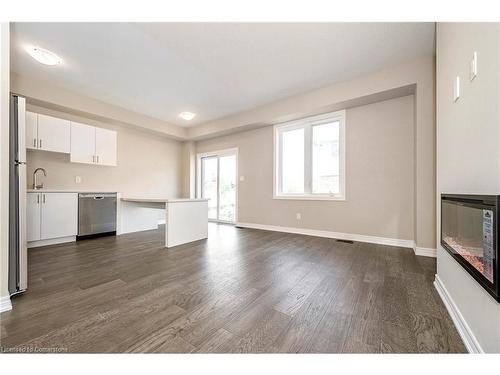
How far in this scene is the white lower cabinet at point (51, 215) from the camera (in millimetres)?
2979

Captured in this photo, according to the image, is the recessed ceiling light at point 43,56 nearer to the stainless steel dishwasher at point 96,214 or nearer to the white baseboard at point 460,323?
the stainless steel dishwasher at point 96,214

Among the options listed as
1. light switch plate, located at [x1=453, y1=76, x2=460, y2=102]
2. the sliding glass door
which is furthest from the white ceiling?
the sliding glass door

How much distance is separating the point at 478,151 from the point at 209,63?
2.98 metres

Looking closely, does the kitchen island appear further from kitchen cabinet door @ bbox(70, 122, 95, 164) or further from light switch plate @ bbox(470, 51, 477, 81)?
light switch plate @ bbox(470, 51, 477, 81)

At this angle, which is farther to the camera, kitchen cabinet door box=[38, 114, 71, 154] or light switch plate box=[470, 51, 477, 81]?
kitchen cabinet door box=[38, 114, 71, 154]

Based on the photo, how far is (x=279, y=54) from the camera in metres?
2.59

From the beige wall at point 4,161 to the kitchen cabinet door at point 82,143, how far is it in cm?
258

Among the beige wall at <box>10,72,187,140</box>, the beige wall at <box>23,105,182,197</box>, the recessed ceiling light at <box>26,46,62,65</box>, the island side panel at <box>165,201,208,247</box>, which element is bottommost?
the island side panel at <box>165,201,208,247</box>

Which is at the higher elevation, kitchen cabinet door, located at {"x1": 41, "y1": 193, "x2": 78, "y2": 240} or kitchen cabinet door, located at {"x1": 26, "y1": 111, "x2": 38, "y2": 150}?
kitchen cabinet door, located at {"x1": 26, "y1": 111, "x2": 38, "y2": 150}

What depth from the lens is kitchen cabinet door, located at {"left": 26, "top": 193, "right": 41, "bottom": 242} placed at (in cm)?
295

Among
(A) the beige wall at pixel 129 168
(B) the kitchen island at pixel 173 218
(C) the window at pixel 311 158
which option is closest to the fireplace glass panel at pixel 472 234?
(C) the window at pixel 311 158

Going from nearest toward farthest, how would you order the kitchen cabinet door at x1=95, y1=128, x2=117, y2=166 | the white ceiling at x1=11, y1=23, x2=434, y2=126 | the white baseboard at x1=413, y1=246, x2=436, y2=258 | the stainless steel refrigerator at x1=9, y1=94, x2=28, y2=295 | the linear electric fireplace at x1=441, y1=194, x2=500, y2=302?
the linear electric fireplace at x1=441, y1=194, x2=500, y2=302, the stainless steel refrigerator at x1=9, y1=94, x2=28, y2=295, the white ceiling at x1=11, y1=23, x2=434, y2=126, the white baseboard at x1=413, y1=246, x2=436, y2=258, the kitchen cabinet door at x1=95, y1=128, x2=117, y2=166

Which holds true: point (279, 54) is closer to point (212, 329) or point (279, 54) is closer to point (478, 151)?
point (478, 151)

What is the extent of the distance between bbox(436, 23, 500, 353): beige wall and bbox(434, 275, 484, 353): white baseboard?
0.09 ft
